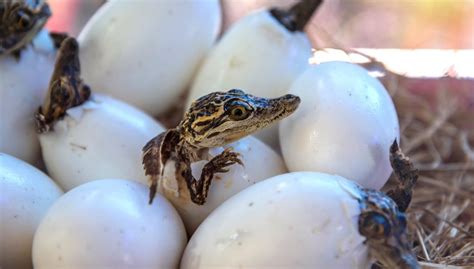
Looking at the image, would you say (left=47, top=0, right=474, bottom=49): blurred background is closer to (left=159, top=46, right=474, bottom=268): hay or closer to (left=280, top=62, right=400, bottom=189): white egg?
(left=159, top=46, right=474, bottom=268): hay

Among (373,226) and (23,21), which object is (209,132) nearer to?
(373,226)

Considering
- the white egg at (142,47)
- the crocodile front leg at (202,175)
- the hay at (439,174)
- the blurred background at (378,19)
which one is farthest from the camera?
the blurred background at (378,19)

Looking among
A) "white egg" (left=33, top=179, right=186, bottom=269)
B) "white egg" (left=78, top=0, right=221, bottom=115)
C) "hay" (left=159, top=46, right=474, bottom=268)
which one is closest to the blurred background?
"hay" (left=159, top=46, right=474, bottom=268)

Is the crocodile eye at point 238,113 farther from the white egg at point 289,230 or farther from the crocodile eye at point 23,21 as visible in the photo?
the crocodile eye at point 23,21

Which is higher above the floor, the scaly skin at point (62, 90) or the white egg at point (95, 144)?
the scaly skin at point (62, 90)

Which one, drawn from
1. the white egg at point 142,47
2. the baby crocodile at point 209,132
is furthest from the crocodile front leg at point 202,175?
the white egg at point 142,47

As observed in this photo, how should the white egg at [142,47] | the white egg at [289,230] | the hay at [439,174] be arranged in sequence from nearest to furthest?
the white egg at [289,230] < the hay at [439,174] < the white egg at [142,47]

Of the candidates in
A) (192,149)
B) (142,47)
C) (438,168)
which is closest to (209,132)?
A: (192,149)
